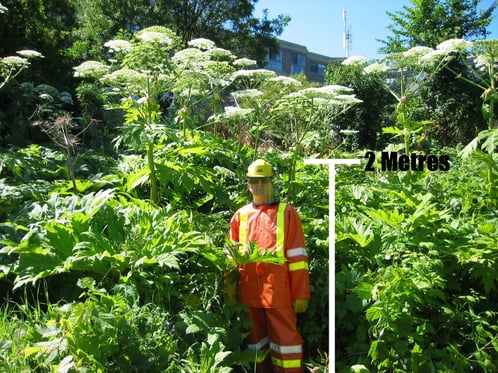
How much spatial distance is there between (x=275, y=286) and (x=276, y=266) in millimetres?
157

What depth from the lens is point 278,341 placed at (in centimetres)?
384

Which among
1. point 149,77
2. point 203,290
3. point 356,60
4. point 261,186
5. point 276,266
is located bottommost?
point 203,290

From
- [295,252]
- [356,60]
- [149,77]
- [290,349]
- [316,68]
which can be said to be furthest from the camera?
A: [316,68]

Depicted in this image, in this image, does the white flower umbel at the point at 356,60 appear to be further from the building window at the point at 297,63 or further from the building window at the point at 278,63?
the building window at the point at 297,63

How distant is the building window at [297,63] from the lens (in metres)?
53.7

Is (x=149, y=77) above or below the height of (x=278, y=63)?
below

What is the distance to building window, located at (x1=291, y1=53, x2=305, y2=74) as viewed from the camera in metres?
53.7

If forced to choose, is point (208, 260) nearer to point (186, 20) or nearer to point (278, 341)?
point (278, 341)

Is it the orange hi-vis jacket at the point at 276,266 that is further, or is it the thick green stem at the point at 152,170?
the thick green stem at the point at 152,170

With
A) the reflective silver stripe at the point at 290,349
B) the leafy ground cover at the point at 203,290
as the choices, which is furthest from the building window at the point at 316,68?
the reflective silver stripe at the point at 290,349

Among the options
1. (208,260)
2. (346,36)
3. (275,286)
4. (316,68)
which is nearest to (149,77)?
(208,260)

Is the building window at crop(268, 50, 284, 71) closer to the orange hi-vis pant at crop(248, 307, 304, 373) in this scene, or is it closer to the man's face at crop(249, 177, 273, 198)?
the man's face at crop(249, 177, 273, 198)

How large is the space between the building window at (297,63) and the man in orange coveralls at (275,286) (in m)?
51.2

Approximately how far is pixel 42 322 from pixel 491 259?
3.42 meters
